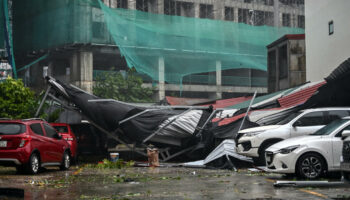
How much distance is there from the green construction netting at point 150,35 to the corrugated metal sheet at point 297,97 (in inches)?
803

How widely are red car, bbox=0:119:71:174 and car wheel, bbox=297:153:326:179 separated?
23.8 ft

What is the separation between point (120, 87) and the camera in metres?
46.2

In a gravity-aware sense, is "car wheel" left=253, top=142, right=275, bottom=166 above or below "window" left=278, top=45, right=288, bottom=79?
below

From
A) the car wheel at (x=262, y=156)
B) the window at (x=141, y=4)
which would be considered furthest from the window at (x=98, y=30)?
the car wheel at (x=262, y=156)

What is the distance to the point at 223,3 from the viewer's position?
178 ft

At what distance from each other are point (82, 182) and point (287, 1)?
163ft

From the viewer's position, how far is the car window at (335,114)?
630 inches

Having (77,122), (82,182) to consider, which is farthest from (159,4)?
(82,182)

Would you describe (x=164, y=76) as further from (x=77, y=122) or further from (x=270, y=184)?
(x=270, y=184)

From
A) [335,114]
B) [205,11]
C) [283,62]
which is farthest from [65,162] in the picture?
[205,11]

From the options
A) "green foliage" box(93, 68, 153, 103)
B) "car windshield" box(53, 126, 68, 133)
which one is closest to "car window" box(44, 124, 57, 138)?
"car windshield" box(53, 126, 68, 133)

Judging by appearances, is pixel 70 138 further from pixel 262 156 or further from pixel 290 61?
pixel 290 61

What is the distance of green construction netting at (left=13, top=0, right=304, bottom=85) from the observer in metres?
43.1

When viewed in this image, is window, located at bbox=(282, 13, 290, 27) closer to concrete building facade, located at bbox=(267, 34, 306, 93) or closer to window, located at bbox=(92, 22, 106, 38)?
window, located at bbox=(92, 22, 106, 38)
